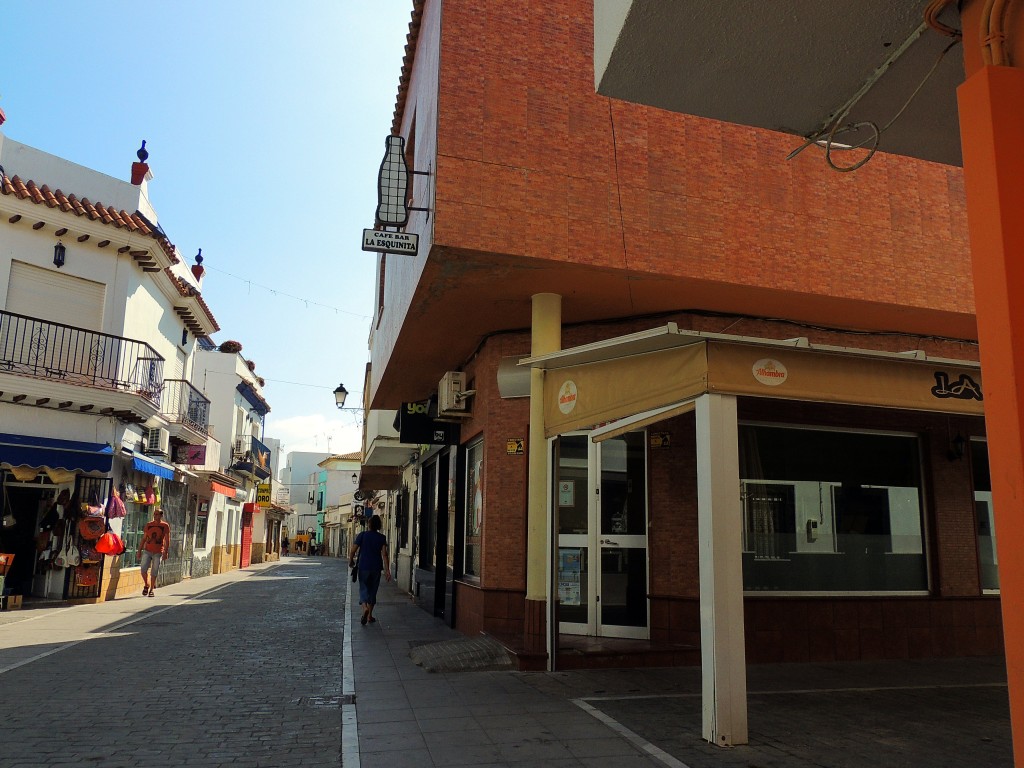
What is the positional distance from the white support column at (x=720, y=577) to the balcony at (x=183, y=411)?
15338 mm

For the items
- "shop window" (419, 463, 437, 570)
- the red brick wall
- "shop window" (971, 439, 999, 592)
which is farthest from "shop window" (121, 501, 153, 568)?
"shop window" (971, 439, 999, 592)

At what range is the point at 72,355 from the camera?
14.8 metres

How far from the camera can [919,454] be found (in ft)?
34.0

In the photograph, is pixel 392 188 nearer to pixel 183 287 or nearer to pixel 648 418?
pixel 648 418

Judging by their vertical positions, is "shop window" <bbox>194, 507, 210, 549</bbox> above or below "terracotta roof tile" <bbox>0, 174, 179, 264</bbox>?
below

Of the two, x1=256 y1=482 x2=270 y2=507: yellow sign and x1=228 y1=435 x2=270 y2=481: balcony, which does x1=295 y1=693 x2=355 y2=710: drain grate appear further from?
x1=256 y1=482 x2=270 y2=507: yellow sign

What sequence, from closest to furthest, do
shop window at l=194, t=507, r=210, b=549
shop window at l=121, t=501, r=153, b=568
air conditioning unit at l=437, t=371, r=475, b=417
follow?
1. air conditioning unit at l=437, t=371, r=475, b=417
2. shop window at l=121, t=501, r=153, b=568
3. shop window at l=194, t=507, r=210, b=549

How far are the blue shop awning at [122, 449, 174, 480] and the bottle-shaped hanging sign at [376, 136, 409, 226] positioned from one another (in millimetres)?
8746

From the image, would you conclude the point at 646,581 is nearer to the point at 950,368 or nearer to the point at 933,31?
the point at 950,368

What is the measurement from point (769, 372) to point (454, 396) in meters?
6.46

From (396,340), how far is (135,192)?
9.12m

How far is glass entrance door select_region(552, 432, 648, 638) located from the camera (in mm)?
9492

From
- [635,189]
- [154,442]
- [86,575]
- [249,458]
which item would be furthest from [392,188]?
[249,458]

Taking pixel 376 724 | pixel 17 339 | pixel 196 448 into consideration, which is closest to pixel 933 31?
pixel 376 724
